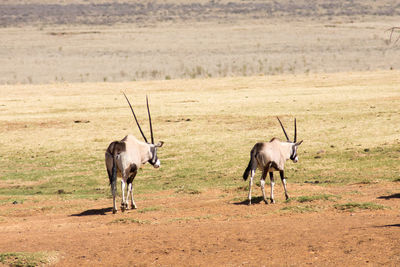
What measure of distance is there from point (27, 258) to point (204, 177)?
1002 centimetres

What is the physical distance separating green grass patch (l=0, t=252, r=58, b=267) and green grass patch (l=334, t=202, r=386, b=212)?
18.6 ft

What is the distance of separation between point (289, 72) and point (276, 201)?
1447 inches

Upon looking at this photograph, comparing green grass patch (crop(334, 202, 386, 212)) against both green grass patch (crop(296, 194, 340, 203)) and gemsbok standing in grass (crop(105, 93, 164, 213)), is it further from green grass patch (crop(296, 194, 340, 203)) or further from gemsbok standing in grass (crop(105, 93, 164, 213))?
gemsbok standing in grass (crop(105, 93, 164, 213))

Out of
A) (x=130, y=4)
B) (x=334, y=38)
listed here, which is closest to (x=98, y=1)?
(x=130, y=4)

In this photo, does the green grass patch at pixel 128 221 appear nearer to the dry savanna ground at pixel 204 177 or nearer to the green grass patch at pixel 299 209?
the dry savanna ground at pixel 204 177

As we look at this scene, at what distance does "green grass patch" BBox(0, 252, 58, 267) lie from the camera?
10461 mm

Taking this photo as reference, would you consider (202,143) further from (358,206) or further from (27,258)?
(27,258)

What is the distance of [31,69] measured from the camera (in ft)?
179

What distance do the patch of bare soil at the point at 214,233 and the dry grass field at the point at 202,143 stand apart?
0.14ft

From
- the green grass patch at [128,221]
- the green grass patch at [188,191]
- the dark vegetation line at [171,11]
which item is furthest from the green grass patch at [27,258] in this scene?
the dark vegetation line at [171,11]

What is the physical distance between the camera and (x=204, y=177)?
20.2 metres

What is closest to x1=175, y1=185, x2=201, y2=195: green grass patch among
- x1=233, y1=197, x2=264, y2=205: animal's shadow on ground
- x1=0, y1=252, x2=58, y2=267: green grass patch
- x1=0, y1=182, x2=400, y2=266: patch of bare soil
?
x1=0, y1=182, x2=400, y2=266: patch of bare soil

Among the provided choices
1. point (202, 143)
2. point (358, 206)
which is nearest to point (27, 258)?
point (358, 206)

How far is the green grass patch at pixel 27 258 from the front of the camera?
10.5m
